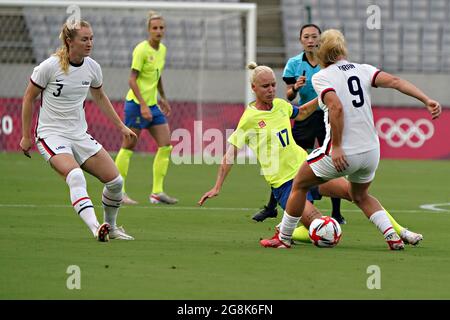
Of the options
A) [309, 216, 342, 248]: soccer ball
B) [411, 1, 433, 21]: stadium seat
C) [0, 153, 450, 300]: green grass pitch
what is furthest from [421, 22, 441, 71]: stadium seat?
[309, 216, 342, 248]: soccer ball

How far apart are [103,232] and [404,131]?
15.8 meters

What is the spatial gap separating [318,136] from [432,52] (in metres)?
15.9

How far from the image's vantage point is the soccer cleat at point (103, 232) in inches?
348

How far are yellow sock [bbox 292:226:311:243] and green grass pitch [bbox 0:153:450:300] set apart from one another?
16 centimetres

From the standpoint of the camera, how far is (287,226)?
8.83m

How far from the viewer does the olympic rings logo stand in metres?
23.3

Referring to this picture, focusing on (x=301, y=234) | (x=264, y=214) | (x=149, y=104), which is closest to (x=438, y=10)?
(x=149, y=104)

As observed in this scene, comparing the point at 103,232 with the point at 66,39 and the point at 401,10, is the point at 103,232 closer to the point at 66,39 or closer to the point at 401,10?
the point at 66,39

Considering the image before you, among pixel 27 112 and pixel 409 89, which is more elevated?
pixel 27 112

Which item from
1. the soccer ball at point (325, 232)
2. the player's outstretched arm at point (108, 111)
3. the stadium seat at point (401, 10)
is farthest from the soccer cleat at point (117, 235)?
the stadium seat at point (401, 10)

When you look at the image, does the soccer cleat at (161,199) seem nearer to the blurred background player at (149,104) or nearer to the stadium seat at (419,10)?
the blurred background player at (149,104)

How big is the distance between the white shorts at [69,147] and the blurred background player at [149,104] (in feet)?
13.9

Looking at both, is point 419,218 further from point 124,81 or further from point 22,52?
point 22,52

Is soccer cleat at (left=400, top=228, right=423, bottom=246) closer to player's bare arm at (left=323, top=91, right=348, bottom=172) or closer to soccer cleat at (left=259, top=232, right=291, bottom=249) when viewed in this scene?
soccer cleat at (left=259, top=232, right=291, bottom=249)
